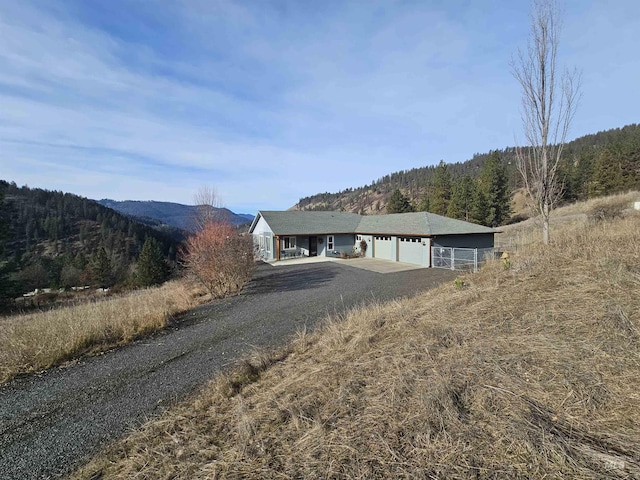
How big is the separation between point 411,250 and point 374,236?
447cm

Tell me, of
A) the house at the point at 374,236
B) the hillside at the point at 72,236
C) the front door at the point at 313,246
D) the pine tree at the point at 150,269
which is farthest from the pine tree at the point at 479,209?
the hillside at the point at 72,236

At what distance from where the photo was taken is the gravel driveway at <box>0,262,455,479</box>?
3324mm

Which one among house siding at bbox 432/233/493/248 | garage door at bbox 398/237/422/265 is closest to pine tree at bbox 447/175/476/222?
house siding at bbox 432/233/493/248

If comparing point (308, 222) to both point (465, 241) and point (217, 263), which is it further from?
point (217, 263)

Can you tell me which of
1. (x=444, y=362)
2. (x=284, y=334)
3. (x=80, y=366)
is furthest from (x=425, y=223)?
(x=80, y=366)

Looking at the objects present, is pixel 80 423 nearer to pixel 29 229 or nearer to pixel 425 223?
pixel 425 223

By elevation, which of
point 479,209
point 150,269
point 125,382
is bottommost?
point 150,269

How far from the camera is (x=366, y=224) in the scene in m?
26.7

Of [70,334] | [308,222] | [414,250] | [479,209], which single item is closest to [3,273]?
[308,222]

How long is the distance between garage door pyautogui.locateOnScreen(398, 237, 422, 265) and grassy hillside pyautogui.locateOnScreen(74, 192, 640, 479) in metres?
13.9

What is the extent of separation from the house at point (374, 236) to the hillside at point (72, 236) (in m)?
32.2

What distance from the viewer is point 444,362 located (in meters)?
3.62

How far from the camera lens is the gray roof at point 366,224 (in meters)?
19.7

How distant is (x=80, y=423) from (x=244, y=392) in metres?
2.06
